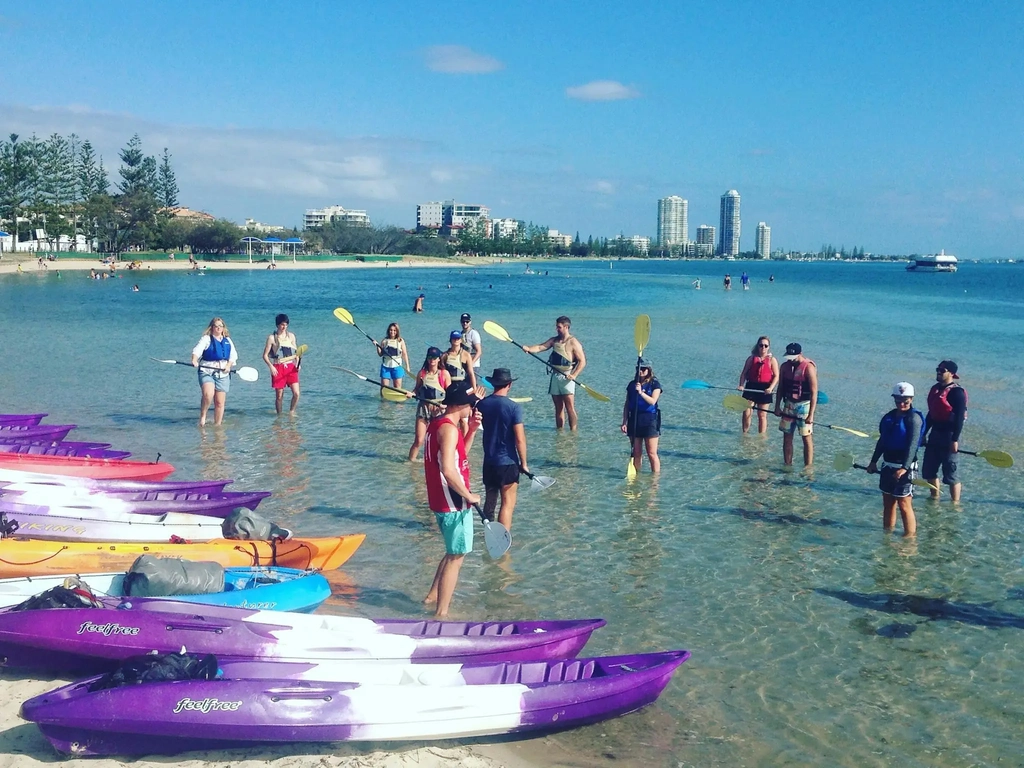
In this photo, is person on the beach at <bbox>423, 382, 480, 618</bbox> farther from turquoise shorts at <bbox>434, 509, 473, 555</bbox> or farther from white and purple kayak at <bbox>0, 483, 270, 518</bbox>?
white and purple kayak at <bbox>0, 483, 270, 518</bbox>

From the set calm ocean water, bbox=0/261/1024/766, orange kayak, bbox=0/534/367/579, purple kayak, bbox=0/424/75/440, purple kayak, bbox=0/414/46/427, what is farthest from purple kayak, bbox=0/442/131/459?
orange kayak, bbox=0/534/367/579

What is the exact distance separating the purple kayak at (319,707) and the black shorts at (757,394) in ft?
24.8

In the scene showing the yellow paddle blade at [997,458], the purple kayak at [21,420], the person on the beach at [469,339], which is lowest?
the purple kayak at [21,420]

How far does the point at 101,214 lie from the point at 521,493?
325 ft

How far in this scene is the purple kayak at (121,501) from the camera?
818cm

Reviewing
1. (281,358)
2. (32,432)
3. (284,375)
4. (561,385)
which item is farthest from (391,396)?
(32,432)

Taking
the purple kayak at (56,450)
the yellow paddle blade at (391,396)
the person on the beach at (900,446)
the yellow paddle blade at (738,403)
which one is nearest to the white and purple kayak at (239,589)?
the purple kayak at (56,450)

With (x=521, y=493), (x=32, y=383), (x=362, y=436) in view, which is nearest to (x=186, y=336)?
(x=32, y=383)

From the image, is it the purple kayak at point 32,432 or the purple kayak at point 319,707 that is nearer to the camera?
the purple kayak at point 319,707

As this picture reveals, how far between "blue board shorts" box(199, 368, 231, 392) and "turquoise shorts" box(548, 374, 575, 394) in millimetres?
5017

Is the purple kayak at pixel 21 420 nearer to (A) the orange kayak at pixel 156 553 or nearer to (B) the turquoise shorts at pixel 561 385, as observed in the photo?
(A) the orange kayak at pixel 156 553

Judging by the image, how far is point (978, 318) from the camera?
46156mm

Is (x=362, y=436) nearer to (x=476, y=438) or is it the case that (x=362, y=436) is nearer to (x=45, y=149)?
(x=476, y=438)

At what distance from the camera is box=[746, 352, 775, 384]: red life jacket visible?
12195mm
